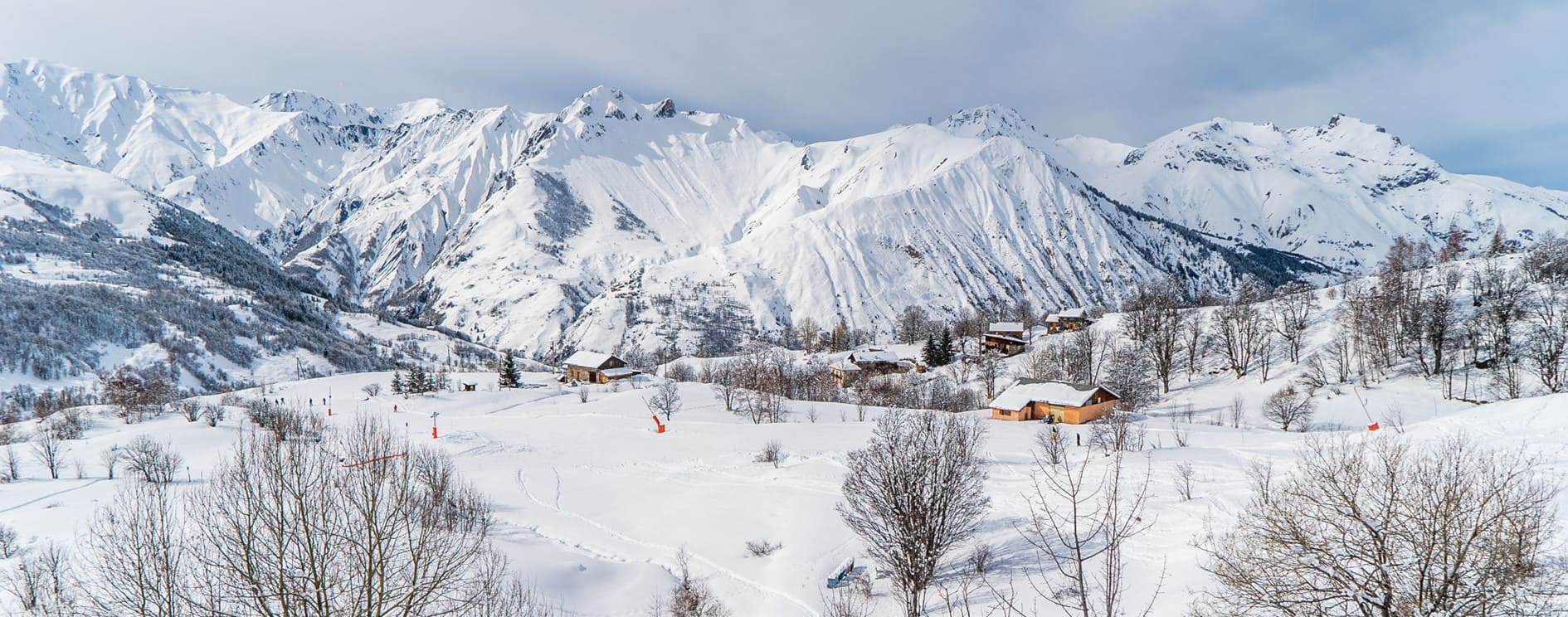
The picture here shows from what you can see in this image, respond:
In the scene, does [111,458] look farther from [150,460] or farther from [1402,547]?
[1402,547]

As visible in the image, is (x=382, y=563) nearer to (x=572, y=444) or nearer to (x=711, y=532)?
(x=711, y=532)

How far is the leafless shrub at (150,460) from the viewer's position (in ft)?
108

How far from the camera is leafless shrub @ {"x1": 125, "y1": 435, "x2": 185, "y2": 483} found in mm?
32906

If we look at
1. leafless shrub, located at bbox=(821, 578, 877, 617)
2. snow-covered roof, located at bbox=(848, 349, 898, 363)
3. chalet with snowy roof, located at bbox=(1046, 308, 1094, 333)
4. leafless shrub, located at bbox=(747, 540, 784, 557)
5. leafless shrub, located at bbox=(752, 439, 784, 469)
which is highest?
chalet with snowy roof, located at bbox=(1046, 308, 1094, 333)

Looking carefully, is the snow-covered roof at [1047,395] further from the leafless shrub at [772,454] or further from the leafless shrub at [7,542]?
the leafless shrub at [7,542]

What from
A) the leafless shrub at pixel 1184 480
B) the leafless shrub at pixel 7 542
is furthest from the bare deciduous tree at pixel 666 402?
the leafless shrub at pixel 1184 480

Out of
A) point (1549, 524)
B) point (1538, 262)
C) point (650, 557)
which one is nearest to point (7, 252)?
point (650, 557)

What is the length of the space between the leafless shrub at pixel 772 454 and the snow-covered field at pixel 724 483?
2.60 feet

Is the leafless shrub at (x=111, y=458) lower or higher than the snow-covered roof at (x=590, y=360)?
lower

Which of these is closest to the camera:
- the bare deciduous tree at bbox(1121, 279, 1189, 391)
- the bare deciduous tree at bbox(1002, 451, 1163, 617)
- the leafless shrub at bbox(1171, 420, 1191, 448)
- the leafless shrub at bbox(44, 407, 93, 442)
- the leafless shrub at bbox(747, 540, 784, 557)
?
the bare deciduous tree at bbox(1002, 451, 1163, 617)

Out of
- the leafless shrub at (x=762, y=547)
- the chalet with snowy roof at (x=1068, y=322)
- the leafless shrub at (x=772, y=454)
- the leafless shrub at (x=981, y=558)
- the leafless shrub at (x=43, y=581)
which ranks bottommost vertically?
the leafless shrub at (x=762, y=547)

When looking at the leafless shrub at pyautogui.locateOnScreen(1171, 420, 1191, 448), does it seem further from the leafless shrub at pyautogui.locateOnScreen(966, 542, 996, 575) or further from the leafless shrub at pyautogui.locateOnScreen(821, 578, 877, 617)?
the leafless shrub at pyautogui.locateOnScreen(821, 578, 877, 617)

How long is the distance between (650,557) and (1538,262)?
92.8m

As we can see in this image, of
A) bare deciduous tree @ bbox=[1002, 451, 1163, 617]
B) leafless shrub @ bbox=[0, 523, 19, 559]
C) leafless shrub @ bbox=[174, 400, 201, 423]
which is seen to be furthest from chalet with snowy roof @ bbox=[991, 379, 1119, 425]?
leafless shrub @ bbox=[174, 400, 201, 423]
